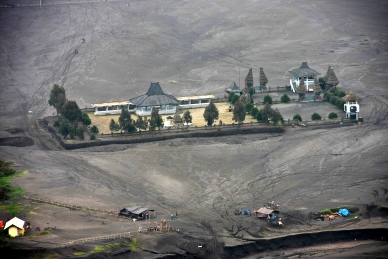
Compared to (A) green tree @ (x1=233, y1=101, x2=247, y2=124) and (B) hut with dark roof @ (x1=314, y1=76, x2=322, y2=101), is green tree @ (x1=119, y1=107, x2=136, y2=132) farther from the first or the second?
(B) hut with dark roof @ (x1=314, y1=76, x2=322, y2=101)

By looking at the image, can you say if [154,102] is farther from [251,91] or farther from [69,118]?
[251,91]

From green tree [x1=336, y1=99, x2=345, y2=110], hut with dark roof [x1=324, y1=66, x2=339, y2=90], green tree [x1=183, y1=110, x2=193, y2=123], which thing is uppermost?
hut with dark roof [x1=324, y1=66, x2=339, y2=90]

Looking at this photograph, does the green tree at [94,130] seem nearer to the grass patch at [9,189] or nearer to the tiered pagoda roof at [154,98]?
the tiered pagoda roof at [154,98]

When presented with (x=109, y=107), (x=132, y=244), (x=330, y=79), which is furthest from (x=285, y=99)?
(x=132, y=244)

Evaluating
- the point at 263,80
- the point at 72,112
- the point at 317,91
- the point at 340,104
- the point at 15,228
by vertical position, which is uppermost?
the point at 263,80

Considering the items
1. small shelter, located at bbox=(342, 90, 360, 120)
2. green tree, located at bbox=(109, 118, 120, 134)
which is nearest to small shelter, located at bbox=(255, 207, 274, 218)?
green tree, located at bbox=(109, 118, 120, 134)

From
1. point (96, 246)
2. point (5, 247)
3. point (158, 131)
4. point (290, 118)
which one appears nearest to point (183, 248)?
point (96, 246)
